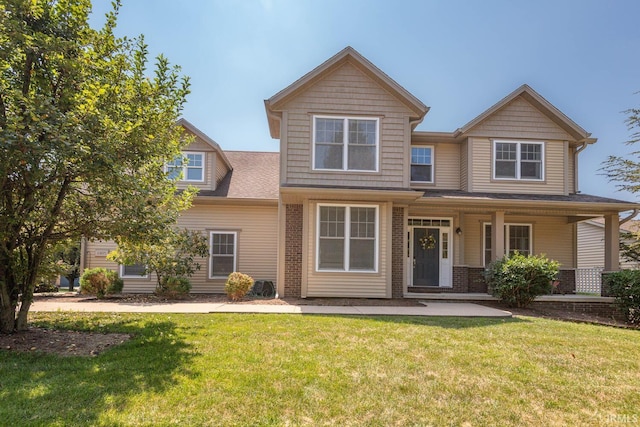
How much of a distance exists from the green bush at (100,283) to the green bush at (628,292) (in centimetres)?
1477

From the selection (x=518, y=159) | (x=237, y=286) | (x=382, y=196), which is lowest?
(x=237, y=286)

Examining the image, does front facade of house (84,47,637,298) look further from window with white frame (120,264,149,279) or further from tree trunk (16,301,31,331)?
tree trunk (16,301,31,331)

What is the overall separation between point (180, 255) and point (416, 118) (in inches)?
333

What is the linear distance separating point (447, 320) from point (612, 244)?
7703mm

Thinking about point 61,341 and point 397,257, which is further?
point 397,257

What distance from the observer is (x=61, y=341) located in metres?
5.68

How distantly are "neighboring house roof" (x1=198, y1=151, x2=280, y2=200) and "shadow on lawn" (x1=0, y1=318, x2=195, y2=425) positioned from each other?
324 inches

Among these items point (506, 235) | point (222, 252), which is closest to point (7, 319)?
point (222, 252)

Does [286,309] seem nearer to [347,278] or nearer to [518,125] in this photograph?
[347,278]

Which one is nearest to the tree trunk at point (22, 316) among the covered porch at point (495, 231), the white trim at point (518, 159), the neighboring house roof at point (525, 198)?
the covered porch at point (495, 231)

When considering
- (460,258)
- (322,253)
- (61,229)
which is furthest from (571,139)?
(61,229)

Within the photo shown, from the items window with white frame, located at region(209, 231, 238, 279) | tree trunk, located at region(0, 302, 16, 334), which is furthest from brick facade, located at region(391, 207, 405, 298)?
tree trunk, located at region(0, 302, 16, 334)

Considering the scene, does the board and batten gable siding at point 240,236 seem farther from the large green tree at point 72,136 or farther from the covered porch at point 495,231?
the large green tree at point 72,136

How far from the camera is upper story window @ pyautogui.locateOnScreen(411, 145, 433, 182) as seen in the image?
13391mm
